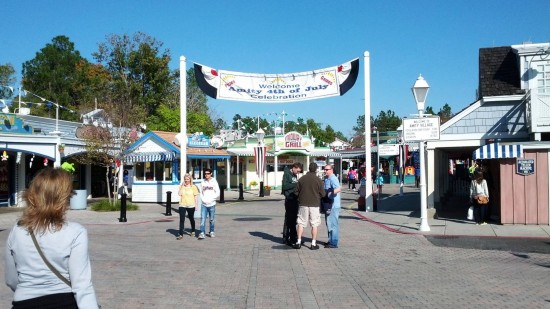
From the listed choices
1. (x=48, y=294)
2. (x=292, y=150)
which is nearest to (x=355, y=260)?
(x=48, y=294)

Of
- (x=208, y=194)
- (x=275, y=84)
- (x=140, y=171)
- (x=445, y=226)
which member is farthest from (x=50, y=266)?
(x=140, y=171)

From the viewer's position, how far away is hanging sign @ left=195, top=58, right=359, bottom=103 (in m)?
20.0

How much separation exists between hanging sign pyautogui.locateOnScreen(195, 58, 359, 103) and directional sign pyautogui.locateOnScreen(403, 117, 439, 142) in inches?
234

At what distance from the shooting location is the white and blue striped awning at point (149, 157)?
2405cm

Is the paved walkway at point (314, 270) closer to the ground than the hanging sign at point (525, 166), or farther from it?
closer to the ground

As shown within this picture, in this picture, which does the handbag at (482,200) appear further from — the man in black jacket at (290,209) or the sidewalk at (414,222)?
the man in black jacket at (290,209)

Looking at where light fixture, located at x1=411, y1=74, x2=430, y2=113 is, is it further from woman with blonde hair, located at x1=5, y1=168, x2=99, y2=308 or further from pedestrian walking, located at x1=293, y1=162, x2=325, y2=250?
woman with blonde hair, located at x1=5, y1=168, x2=99, y2=308

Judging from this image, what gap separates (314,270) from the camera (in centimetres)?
900

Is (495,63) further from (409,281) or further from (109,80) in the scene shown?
(109,80)

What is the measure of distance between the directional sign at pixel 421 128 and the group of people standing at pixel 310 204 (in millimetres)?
3635

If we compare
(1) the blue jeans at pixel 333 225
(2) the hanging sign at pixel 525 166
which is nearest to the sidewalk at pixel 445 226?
(2) the hanging sign at pixel 525 166

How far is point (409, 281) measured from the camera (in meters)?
8.11

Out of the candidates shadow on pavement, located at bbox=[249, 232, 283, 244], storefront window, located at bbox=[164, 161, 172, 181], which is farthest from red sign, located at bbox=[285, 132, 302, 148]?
shadow on pavement, located at bbox=[249, 232, 283, 244]

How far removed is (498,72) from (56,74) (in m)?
54.3
